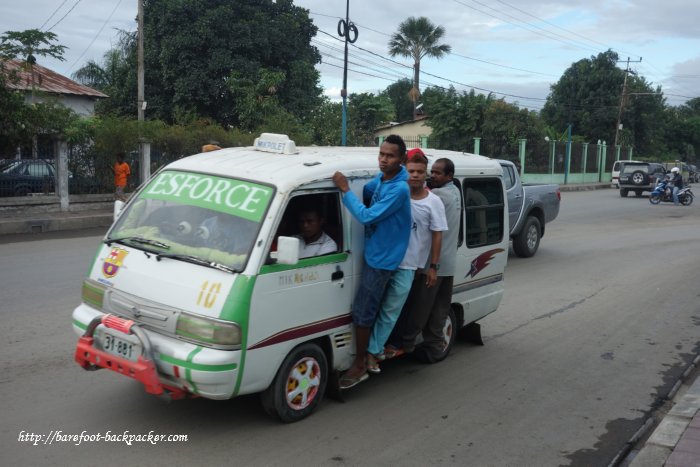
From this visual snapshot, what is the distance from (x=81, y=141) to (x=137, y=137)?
1696 millimetres

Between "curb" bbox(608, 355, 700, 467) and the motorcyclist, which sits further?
the motorcyclist

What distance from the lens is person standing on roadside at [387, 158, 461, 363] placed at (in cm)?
529

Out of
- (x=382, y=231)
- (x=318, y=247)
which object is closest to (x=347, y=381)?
(x=318, y=247)

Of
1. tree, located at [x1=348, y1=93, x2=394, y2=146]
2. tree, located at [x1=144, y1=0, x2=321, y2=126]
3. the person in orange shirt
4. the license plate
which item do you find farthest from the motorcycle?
the license plate

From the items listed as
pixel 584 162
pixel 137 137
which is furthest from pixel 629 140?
pixel 137 137

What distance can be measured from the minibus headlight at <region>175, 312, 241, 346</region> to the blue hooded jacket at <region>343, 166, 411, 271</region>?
1.25 metres

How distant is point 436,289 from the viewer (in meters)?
5.39

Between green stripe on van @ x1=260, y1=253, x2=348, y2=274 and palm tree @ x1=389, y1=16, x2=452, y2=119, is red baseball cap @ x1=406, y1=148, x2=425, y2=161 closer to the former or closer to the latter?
green stripe on van @ x1=260, y1=253, x2=348, y2=274

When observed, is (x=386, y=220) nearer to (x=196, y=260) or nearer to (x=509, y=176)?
(x=196, y=260)

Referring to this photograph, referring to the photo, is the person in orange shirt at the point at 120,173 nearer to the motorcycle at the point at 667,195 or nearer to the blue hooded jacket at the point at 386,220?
the blue hooded jacket at the point at 386,220

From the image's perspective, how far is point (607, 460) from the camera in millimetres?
4355

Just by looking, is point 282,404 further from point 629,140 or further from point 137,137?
point 629,140

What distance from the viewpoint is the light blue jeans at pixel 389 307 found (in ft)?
16.2

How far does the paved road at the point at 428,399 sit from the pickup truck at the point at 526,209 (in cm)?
289
